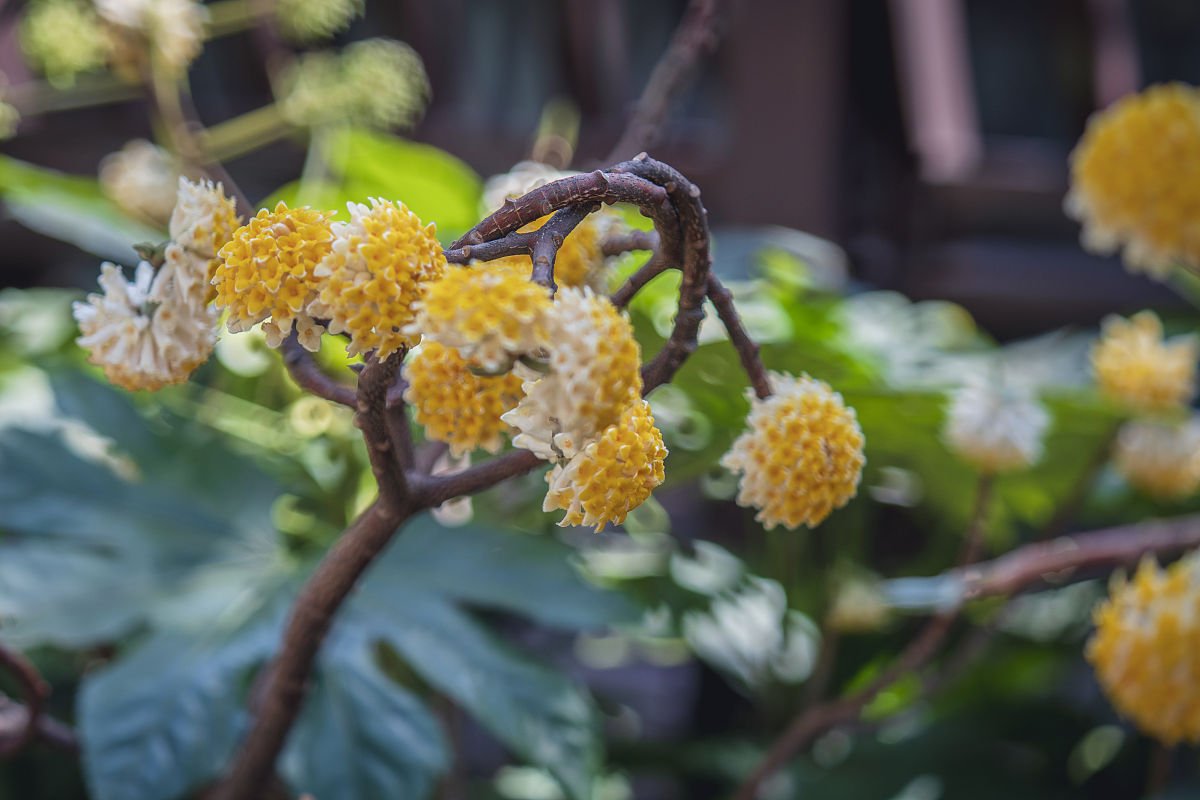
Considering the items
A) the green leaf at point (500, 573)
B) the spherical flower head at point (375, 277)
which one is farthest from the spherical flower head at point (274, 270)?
the green leaf at point (500, 573)

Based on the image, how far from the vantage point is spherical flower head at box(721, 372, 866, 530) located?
248mm

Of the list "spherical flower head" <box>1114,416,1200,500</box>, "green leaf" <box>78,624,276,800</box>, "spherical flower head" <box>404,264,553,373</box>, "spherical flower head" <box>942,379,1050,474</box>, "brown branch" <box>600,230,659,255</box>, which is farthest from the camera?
"spherical flower head" <box>1114,416,1200,500</box>

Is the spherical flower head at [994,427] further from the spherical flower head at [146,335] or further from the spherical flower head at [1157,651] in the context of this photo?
the spherical flower head at [146,335]

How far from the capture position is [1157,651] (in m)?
0.47

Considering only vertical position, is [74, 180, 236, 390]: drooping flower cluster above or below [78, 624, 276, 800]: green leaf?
above

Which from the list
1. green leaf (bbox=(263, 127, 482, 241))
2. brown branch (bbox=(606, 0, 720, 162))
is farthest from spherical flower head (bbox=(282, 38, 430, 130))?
brown branch (bbox=(606, 0, 720, 162))

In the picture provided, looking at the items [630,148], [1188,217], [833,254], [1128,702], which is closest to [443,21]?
[833,254]

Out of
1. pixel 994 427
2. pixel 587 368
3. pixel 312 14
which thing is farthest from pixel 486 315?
pixel 312 14

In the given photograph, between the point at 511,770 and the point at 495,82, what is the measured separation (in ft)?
2.77

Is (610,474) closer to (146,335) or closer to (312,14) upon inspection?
(146,335)

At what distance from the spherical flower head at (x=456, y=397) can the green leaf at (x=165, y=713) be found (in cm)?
30

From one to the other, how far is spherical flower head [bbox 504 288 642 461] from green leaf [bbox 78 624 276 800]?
0.35 m

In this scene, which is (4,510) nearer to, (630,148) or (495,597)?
(495,597)

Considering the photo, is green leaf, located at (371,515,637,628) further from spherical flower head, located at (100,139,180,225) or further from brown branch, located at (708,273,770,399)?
spherical flower head, located at (100,139,180,225)
